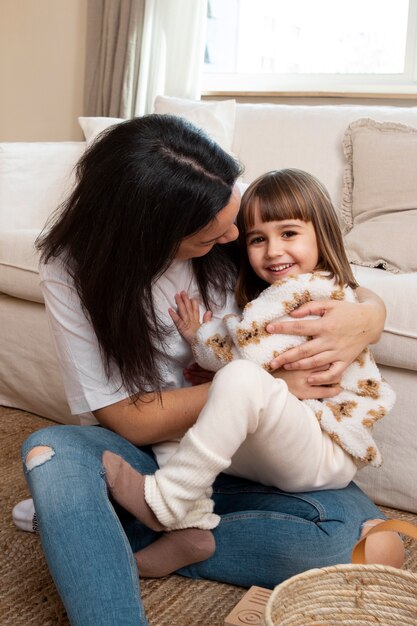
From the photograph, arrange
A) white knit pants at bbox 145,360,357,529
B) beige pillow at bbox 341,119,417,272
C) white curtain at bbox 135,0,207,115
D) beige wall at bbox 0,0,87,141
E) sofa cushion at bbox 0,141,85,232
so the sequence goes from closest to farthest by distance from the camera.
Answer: white knit pants at bbox 145,360,357,529
beige pillow at bbox 341,119,417,272
sofa cushion at bbox 0,141,85,232
white curtain at bbox 135,0,207,115
beige wall at bbox 0,0,87,141

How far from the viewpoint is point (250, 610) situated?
115 centimetres

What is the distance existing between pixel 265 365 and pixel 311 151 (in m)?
1.25

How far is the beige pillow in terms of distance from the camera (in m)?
2.01

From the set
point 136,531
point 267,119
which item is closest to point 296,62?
point 267,119

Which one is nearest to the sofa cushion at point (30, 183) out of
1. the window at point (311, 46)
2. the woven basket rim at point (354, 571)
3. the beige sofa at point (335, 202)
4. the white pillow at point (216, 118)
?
the beige sofa at point (335, 202)

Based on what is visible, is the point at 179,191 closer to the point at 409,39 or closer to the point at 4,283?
the point at 4,283

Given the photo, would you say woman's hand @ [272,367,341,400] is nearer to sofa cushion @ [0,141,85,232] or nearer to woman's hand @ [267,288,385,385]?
woman's hand @ [267,288,385,385]

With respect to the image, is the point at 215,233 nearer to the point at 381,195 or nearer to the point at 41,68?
the point at 381,195

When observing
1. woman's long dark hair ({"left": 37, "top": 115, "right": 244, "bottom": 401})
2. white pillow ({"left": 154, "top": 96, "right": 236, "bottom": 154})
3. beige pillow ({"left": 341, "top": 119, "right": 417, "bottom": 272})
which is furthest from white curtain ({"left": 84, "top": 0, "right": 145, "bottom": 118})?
woman's long dark hair ({"left": 37, "top": 115, "right": 244, "bottom": 401})

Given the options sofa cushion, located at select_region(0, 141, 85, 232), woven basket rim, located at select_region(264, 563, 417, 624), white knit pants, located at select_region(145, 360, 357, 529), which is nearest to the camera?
woven basket rim, located at select_region(264, 563, 417, 624)

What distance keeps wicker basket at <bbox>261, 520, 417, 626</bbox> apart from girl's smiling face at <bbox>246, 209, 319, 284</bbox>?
527 mm

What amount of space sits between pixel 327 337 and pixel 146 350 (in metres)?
0.30

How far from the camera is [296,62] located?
3385 mm

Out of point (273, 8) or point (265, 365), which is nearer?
point (265, 365)
